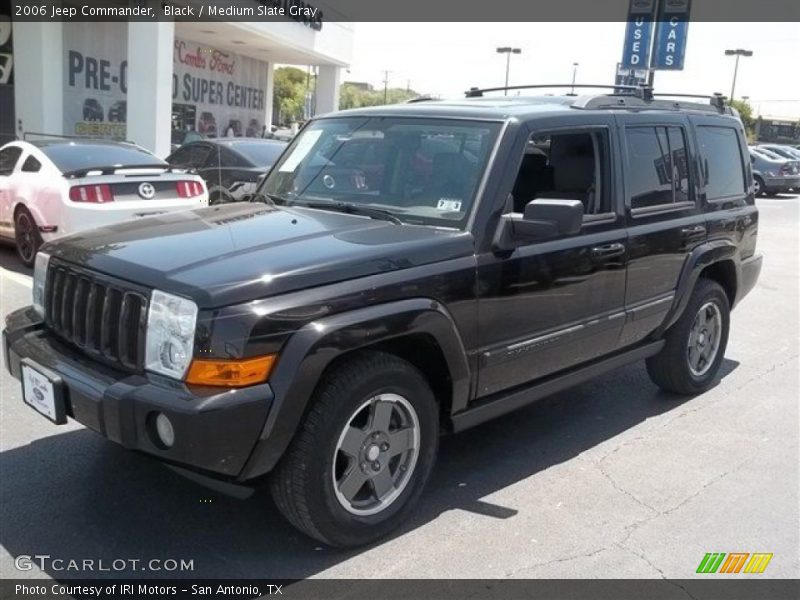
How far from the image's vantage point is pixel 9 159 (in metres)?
9.29

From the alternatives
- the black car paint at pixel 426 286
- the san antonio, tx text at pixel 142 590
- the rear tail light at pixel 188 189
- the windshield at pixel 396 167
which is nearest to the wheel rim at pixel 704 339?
the black car paint at pixel 426 286

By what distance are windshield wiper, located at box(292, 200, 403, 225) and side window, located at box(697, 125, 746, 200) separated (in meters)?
2.66

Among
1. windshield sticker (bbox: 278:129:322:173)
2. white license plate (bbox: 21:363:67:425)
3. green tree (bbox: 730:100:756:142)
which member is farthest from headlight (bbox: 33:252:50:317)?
green tree (bbox: 730:100:756:142)

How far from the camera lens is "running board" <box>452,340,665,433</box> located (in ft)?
12.7

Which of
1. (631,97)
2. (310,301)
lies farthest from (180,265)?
(631,97)

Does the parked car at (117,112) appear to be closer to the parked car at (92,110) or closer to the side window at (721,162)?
the parked car at (92,110)

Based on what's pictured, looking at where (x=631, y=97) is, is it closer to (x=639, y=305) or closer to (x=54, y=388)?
(x=639, y=305)

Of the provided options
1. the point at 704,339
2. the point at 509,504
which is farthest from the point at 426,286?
the point at 704,339

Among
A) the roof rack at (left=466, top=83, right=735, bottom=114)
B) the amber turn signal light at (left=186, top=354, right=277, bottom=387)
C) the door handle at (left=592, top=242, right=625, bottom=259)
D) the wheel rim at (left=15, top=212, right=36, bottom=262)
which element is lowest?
the wheel rim at (left=15, top=212, right=36, bottom=262)

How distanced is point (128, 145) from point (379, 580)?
25.7 ft

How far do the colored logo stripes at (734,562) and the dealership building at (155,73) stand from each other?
645 inches

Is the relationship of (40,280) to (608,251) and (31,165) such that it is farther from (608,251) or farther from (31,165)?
(31,165)

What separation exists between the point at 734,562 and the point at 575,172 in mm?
2253

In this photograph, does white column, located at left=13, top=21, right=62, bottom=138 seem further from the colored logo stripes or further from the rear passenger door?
the colored logo stripes
